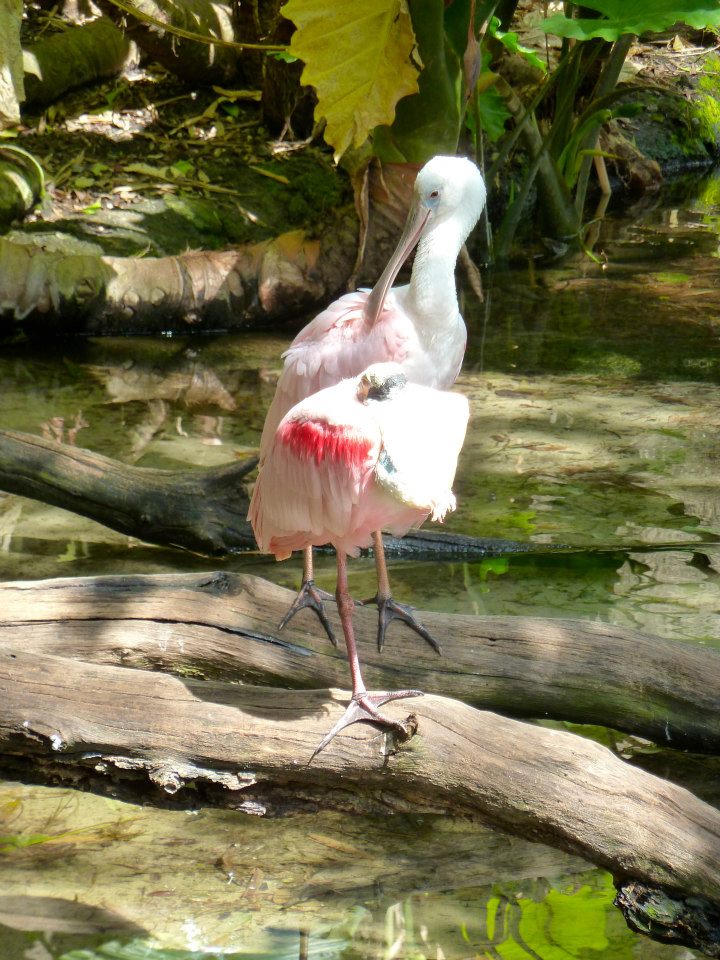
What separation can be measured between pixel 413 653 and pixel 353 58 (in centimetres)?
306

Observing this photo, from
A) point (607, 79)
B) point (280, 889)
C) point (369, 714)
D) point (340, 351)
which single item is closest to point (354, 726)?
point (369, 714)

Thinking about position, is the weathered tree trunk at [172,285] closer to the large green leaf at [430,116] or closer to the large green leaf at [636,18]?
the large green leaf at [430,116]

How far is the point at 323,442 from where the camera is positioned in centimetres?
262

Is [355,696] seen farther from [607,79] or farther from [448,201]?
[607,79]

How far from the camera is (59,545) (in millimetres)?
4398

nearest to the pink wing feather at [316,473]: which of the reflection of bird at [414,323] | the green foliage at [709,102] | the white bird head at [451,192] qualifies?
the reflection of bird at [414,323]

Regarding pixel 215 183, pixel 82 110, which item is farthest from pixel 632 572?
pixel 82 110

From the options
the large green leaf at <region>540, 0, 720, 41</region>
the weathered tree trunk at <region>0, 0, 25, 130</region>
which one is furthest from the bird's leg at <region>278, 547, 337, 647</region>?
the large green leaf at <region>540, 0, 720, 41</region>

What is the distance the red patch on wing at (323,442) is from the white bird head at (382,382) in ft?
0.34

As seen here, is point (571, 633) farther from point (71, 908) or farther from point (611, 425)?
point (611, 425)

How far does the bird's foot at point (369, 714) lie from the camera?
2590mm

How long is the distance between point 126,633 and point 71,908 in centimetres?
76

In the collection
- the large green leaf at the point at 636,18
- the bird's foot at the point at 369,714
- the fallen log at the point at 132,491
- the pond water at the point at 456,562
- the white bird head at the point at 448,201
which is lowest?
the pond water at the point at 456,562

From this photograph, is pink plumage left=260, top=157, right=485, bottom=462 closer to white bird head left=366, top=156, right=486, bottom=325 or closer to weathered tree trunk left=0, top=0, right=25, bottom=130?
white bird head left=366, top=156, right=486, bottom=325
